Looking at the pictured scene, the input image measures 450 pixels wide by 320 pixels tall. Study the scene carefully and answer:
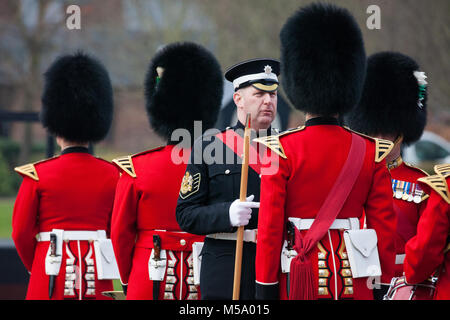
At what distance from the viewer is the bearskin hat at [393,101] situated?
468cm

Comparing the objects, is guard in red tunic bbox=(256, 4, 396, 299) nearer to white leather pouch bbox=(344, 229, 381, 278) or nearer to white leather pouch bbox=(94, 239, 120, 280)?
white leather pouch bbox=(344, 229, 381, 278)

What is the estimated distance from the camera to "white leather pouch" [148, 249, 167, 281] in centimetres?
401

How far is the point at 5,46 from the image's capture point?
1864 centimetres

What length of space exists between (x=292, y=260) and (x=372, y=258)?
1.28ft

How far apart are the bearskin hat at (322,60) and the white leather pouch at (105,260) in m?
1.58

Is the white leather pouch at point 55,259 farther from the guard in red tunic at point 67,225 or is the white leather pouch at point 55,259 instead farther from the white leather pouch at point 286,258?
the white leather pouch at point 286,258

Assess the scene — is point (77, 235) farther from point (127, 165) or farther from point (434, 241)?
point (434, 241)

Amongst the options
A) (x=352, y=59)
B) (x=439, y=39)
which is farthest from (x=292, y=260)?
(x=439, y=39)

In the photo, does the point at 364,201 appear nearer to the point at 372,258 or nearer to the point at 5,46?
the point at 372,258

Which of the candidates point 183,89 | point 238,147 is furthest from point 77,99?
point 238,147

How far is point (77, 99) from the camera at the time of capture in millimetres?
5109

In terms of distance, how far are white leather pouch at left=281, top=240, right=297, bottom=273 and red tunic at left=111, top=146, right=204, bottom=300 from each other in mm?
862

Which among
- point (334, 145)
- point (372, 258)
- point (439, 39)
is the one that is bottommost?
point (372, 258)

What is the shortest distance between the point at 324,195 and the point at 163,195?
113cm
